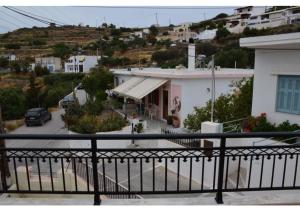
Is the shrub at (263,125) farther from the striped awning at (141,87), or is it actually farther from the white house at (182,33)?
the white house at (182,33)

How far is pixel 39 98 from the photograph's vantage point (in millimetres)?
31375

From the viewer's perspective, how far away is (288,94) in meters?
7.94

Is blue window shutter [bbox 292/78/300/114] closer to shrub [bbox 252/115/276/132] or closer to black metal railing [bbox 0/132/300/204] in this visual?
shrub [bbox 252/115/276/132]

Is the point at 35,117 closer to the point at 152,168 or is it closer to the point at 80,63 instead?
the point at 152,168

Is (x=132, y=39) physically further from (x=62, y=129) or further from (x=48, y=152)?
(x=48, y=152)

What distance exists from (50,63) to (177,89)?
121 feet


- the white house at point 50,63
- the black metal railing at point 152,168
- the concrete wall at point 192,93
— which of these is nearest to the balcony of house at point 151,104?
the concrete wall at point 192,93

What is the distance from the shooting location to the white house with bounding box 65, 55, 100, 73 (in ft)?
143

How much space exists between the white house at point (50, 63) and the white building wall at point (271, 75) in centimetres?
4069

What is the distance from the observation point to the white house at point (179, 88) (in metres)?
14.8

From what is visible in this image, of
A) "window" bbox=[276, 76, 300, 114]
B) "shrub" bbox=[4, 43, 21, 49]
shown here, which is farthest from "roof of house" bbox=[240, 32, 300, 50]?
"shrub" bbox=[4, 43, 21, 49]

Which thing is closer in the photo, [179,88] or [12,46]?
[179,88]

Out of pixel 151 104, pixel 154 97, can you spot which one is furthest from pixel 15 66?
pixel 154 97
